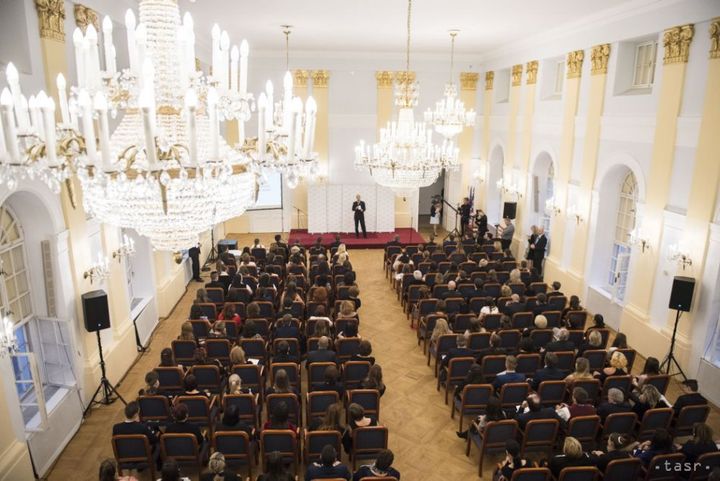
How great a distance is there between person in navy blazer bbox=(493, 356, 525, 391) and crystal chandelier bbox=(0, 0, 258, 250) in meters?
5.17

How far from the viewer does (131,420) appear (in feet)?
19.1

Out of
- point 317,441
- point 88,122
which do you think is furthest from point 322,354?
point 88,122

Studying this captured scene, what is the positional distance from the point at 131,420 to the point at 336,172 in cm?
1456

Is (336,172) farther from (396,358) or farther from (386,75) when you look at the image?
(396,358)

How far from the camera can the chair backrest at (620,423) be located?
6238mm

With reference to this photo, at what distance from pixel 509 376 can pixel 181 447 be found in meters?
4.51

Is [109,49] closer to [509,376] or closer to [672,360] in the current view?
[509,376]

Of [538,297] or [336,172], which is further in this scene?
[336,172]

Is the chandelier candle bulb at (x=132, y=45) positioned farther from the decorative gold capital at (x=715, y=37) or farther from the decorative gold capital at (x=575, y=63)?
the decorative gold capital at (x=575, y=63)

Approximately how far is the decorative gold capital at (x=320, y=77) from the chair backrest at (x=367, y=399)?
46.9ft

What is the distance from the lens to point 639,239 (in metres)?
10.0

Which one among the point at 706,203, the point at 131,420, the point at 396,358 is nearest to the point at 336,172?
the point at 396,358

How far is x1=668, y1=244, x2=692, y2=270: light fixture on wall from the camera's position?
28.6 feet

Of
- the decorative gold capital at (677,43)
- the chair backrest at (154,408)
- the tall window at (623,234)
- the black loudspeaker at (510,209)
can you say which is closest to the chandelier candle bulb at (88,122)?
the chair backrest at (154,408)
